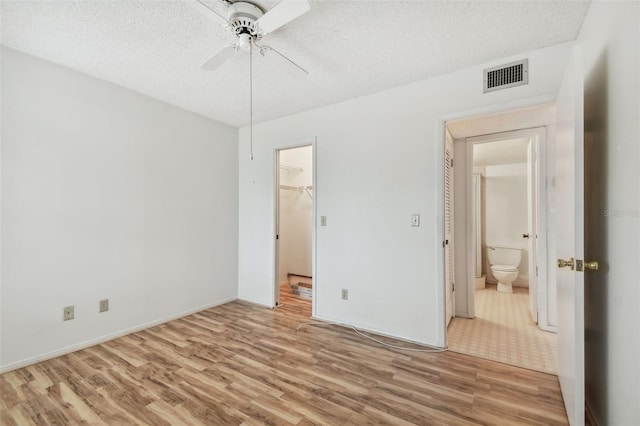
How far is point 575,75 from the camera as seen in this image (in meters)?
1.40

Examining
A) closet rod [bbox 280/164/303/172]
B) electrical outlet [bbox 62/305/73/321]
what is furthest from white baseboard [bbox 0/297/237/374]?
closet rod [bbox 280/164/303/172]

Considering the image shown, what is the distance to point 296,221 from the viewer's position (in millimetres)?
5039

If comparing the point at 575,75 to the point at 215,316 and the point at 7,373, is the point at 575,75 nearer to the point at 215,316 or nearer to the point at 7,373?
the point at 215,316

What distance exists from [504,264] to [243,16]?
5184mm

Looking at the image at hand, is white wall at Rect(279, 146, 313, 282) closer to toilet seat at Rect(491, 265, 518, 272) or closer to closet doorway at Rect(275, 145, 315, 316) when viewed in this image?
closet doorway at Rect(275, 145, 315, 316)

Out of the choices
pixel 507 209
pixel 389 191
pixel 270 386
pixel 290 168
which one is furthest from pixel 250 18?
pixel 507 209

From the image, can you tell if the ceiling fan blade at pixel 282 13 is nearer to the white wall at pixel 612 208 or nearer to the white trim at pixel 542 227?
the white wall at pixel 612 208

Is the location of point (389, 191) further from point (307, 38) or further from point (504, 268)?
point (504, 268)

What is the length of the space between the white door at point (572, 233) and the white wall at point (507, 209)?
3.64 meters

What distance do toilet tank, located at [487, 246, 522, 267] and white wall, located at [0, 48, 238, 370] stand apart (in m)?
4.51

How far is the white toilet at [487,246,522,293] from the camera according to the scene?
14.3 ft

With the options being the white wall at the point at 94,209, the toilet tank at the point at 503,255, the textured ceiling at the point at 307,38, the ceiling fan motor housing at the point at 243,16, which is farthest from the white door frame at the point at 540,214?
the white wall at the point at 94,209

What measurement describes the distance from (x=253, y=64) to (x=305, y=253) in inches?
130

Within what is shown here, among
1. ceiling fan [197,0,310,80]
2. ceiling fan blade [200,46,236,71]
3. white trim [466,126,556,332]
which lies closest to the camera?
ceiling fan [197,0,310,80]
